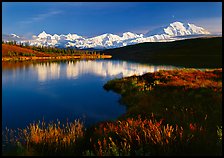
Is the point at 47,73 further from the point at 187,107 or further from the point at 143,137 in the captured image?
the point at 143,137

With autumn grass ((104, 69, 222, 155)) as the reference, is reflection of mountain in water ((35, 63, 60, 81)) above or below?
above

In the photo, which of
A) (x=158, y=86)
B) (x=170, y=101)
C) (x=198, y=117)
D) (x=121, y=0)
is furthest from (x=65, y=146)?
(x=158, y=86)

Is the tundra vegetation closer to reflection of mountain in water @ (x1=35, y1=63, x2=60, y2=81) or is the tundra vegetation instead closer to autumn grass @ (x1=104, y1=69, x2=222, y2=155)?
autumn grass @ (x1=104, y1=69, x2=222, y2=155)

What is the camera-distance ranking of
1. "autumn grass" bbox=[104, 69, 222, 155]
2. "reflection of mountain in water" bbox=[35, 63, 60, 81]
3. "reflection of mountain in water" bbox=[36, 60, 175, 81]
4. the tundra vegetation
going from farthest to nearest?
"reflection of mountain in water" bbox=[36, 60, 175, 81] < "reflection of mountain in water" bbox=[35, 63, 60, 81] < "autumn grass" bbox=[104, 69, 222, 155] < the tundra vegetation

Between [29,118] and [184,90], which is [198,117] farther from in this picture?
[29,118]

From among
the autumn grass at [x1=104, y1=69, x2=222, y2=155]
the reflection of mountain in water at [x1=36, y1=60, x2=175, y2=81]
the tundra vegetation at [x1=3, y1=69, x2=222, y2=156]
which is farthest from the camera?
the reflection of mountain in water at [x1=36, y1=60, x2=175, y2=81]

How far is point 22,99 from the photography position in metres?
25.3

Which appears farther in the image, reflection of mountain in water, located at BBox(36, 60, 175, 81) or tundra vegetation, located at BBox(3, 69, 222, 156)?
reflection of mountain in water, located at BBox(36, 60, 175, 81)

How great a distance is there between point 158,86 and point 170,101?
635 cm

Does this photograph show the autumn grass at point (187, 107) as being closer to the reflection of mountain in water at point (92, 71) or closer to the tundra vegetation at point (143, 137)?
the tundra vegetation at point (143, 137)

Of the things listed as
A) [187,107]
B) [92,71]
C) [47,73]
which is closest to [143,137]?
[187,107]

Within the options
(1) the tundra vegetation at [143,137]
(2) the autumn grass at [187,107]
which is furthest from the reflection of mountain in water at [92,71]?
(1) the tundra vegetation at [143,137]

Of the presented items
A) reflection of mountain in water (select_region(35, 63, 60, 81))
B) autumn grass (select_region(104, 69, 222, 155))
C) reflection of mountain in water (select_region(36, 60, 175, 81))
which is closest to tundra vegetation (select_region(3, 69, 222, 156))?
autumn grass (select_region(104, 69, 222, 155))

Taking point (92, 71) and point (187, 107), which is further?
point (92, 71)
